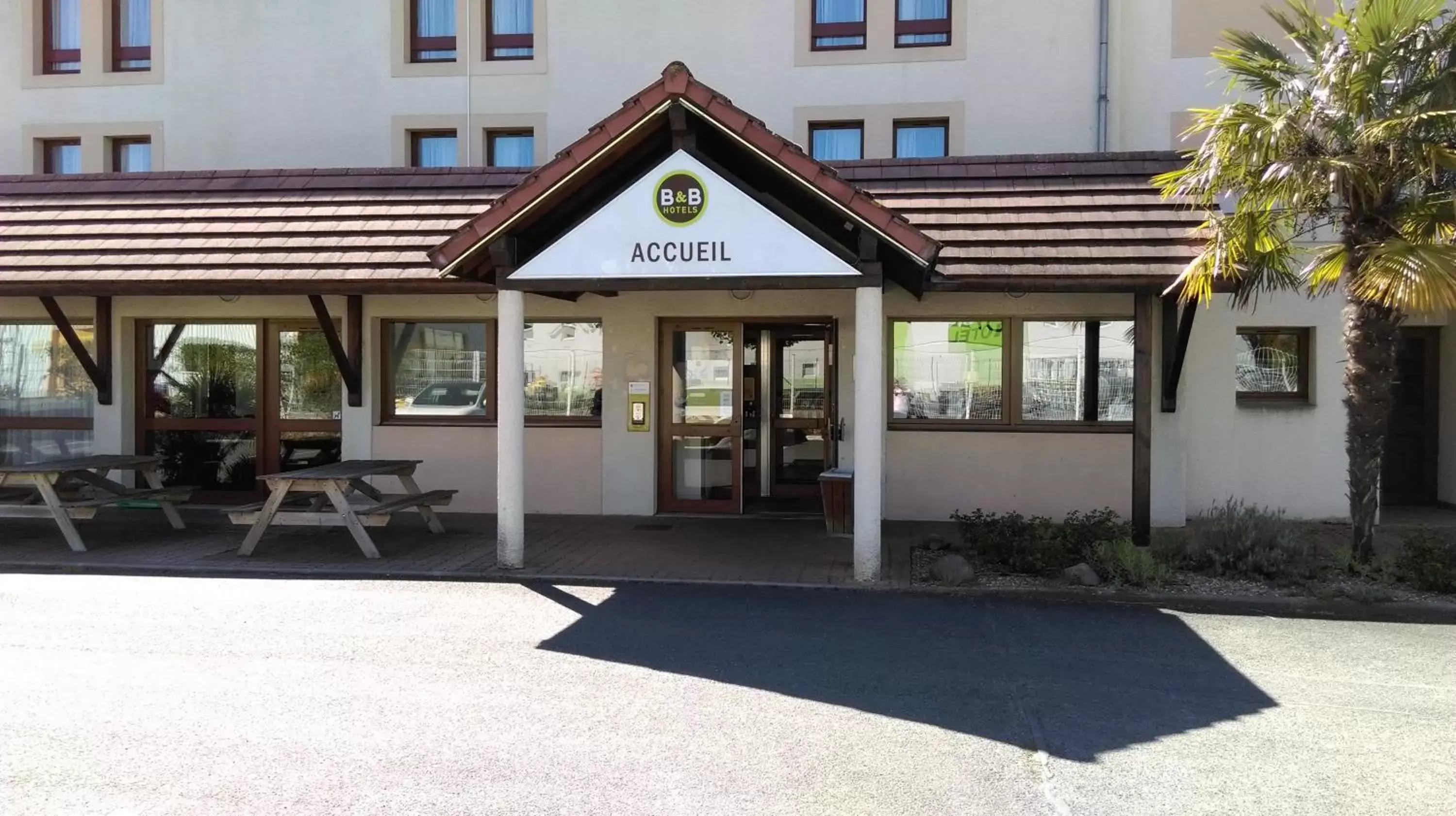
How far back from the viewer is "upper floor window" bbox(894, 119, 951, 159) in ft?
40.8

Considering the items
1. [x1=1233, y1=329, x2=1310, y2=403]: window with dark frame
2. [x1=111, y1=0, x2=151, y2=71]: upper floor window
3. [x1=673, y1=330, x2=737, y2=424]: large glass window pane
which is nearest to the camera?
[x1=673, y1=330, x2=737, y2=424]: large glass window pane

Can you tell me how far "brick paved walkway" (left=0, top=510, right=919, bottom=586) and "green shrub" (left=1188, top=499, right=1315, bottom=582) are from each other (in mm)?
2598

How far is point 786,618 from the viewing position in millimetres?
7324

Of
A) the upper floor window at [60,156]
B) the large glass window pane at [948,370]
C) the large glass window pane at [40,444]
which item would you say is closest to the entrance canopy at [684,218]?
the large glass window pane at [948,370]

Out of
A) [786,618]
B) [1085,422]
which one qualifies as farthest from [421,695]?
[1085,422]

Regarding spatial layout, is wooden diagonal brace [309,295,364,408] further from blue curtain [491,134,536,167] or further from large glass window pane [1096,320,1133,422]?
large glass window pane [1096,320,1133,422]

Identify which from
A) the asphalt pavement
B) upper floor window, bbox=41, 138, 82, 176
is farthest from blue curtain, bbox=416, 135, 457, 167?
the asphalt pavement

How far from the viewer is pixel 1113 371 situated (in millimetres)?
11398

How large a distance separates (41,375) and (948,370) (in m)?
11.4

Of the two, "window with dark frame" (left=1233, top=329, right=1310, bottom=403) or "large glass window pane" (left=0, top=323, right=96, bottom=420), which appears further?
"large glass window pane" (left=0, top=323, right=96, bottom=420)

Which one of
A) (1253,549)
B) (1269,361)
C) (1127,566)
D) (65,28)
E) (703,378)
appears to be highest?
(65,28)

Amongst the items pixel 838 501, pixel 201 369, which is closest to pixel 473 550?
pixel 838 501

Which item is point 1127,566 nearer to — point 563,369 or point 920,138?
point 920,138

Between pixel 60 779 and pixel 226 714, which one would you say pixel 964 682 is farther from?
pixel 60 779
